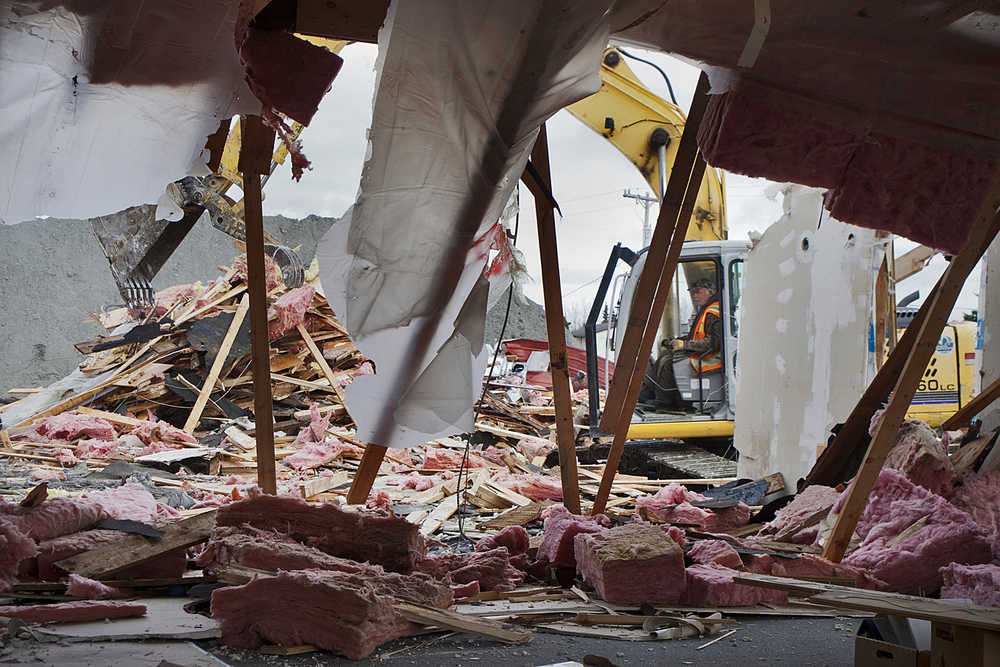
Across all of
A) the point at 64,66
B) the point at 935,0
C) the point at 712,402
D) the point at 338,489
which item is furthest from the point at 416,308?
the point at 712,402

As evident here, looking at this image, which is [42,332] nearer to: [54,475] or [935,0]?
[54,475]

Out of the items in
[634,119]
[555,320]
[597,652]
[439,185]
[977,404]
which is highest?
[634,119]

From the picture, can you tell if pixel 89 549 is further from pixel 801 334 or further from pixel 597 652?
pixel 801 334

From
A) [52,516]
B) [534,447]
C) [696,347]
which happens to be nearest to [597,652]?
[52,516]

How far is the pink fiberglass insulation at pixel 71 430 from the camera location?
10125mm

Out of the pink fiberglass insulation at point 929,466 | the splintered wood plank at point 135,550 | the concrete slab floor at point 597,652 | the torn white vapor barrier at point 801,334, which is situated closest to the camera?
the concrete slab floor at point 597,652

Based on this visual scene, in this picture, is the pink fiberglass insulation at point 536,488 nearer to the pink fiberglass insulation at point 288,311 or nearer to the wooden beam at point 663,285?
the wooden beam at point 663,285

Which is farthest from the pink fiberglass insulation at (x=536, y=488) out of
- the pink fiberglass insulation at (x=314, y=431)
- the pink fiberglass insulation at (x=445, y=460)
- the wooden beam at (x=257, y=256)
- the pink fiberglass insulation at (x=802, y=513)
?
the wooden beam at (x=257, y=256)

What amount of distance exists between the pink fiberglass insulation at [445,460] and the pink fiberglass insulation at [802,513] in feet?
13.9

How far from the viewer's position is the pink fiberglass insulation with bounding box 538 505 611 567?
445 centimetres

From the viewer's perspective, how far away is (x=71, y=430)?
10.2 metres

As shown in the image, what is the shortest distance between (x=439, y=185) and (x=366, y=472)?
6.58 feet

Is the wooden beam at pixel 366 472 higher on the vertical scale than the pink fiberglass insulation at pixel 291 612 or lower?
higher

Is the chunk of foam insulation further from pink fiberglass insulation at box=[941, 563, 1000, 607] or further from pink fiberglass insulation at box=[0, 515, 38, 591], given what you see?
pink fiberglass insulation at box=[0, 515, 38, 591]
